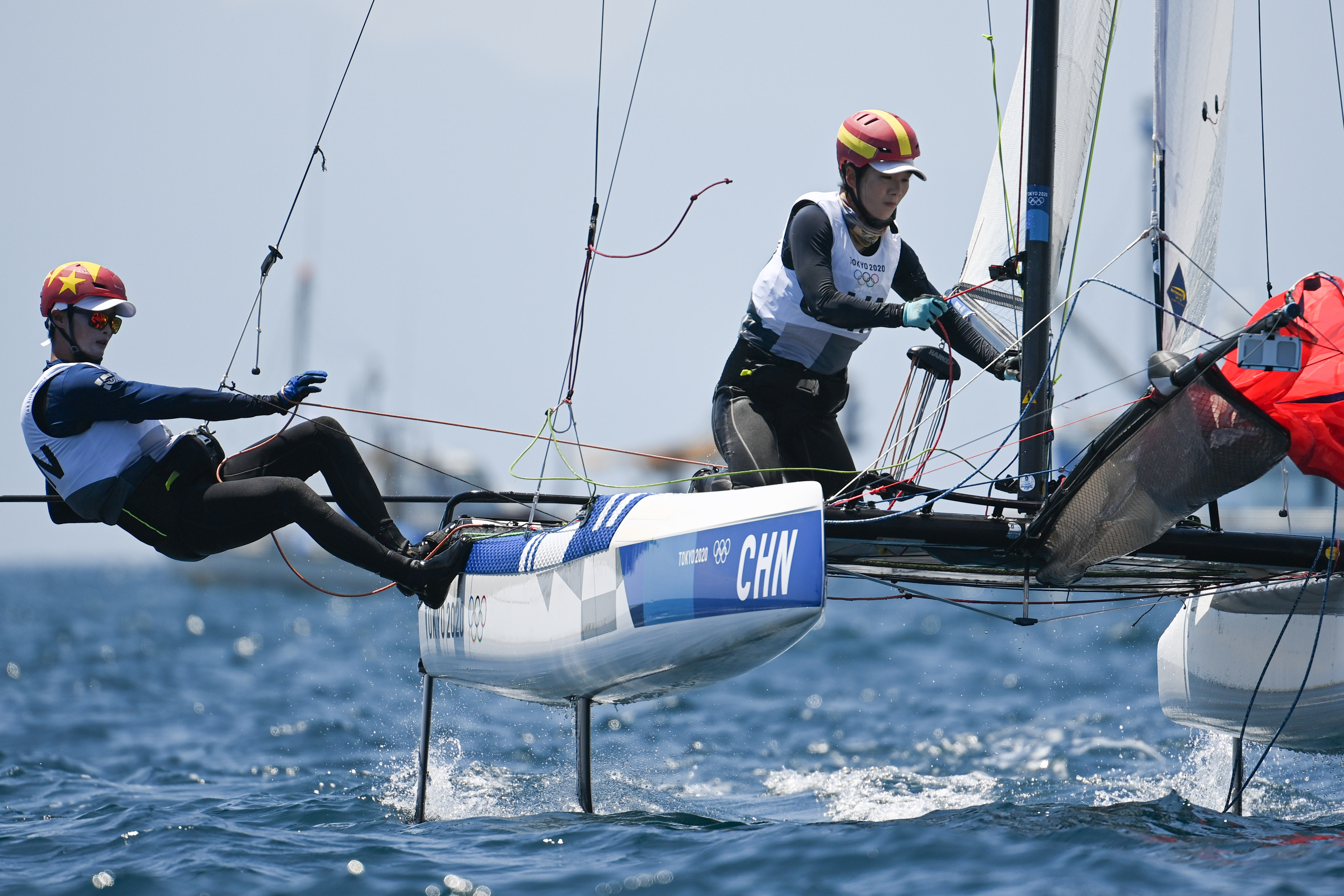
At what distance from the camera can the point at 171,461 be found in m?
3.82

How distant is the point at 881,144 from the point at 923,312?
558mm

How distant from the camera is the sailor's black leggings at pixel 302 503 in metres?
3.72

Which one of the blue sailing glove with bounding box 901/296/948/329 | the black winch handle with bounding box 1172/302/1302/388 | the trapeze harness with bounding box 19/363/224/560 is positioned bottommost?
the trapeze harness with bounding box 19/363/224/560

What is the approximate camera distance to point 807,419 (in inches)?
155

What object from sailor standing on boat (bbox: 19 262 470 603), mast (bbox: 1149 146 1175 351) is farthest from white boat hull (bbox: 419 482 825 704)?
mast (bbox: 1149 146 1175 351)

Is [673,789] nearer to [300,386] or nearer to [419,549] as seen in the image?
[419,549]

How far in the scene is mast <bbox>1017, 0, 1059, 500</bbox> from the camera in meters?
3.82

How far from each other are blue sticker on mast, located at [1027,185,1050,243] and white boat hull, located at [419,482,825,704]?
132cm

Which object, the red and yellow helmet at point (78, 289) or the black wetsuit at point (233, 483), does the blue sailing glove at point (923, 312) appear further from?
the red and yellow helmet at point (78, 289)

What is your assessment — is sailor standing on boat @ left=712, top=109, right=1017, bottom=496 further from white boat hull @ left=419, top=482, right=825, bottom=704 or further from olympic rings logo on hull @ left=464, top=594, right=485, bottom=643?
olympic rings logo on hull @ left=464, top=594, right=485, bottom=643

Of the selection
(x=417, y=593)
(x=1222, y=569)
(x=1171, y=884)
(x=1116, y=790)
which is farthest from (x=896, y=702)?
(x=1171, y=884)

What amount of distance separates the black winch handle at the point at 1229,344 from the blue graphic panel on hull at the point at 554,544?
4.58 feet

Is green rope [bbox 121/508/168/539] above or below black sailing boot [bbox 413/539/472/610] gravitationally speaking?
above

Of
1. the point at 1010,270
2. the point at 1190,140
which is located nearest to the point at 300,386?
the point at 1010,270
